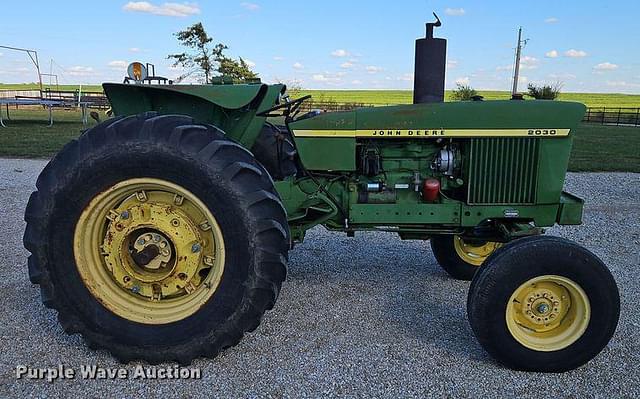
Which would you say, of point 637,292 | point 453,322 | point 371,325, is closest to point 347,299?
point 371,325

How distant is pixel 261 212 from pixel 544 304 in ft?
5.93

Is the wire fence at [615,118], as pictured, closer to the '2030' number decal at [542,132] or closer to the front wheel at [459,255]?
the front wheel at [459,255]

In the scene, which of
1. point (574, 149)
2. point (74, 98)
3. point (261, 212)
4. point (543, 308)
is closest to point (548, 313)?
point (543, 308)

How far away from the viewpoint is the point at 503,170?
3785 mm

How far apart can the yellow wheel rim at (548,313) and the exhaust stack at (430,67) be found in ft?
5.08

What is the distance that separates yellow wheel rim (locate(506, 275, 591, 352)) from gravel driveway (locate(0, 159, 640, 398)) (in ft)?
0.71

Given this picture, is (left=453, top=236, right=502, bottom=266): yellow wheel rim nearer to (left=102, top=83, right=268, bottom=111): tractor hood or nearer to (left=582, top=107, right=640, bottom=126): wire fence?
(left=102, top=83, right=268, bottom=111): tractor hood

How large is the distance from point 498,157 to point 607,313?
4.11 ft

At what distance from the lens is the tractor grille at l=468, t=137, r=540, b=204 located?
3.73 meters

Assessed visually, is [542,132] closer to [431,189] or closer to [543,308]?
[431,189]

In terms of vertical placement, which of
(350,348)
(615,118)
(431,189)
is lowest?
(615,118)

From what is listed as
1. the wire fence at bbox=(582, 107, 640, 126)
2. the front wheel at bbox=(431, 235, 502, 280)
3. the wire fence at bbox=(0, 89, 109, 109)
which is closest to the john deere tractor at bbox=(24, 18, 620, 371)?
the front wheel at bbox=(431, 235, 502, 280)

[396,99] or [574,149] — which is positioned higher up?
[396,99]

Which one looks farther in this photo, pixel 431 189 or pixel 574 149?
pixel 574 149
